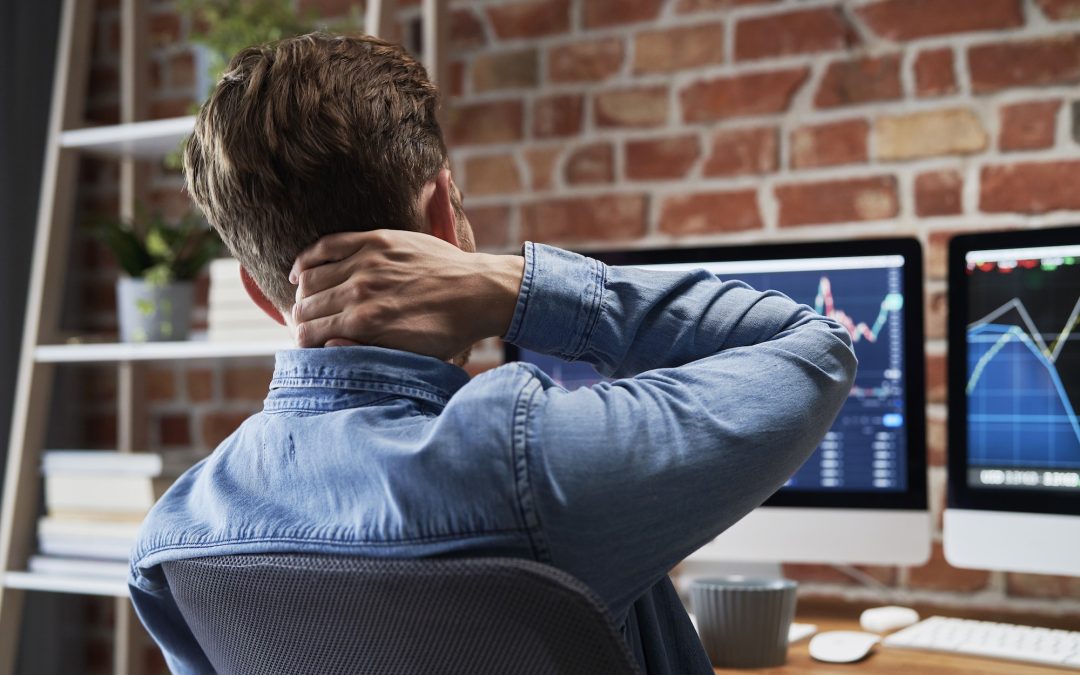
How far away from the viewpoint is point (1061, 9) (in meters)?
1.75

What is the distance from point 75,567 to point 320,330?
1.43 meters

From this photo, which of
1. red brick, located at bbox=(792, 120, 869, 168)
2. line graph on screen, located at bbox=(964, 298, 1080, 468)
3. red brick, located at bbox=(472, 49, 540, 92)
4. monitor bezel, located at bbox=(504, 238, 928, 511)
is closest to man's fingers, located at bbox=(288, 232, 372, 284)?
monitor bezel, located at bbox=(504, 238, 928, 511)

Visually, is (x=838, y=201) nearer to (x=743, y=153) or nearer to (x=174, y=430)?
(x=743, y=153)

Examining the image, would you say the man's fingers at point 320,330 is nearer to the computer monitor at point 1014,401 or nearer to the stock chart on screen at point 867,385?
the stock chart on screen at point 867,385

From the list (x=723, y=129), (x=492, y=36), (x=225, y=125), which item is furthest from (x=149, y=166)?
(x=225, y=125)

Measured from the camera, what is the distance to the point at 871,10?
6.19ft

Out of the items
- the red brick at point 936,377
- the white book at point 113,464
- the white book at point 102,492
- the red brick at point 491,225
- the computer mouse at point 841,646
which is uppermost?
the red brick at point 491,225

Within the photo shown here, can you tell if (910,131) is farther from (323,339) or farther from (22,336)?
(22,336)

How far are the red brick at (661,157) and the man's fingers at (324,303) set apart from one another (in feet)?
4.08

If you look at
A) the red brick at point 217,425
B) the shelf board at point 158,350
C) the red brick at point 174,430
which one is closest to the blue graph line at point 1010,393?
the shelf board at point 158,350

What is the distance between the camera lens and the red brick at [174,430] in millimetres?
2518

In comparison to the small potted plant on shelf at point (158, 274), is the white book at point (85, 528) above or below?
below

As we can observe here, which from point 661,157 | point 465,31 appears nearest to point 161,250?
point 465,31

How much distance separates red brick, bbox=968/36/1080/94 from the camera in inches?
68.8
